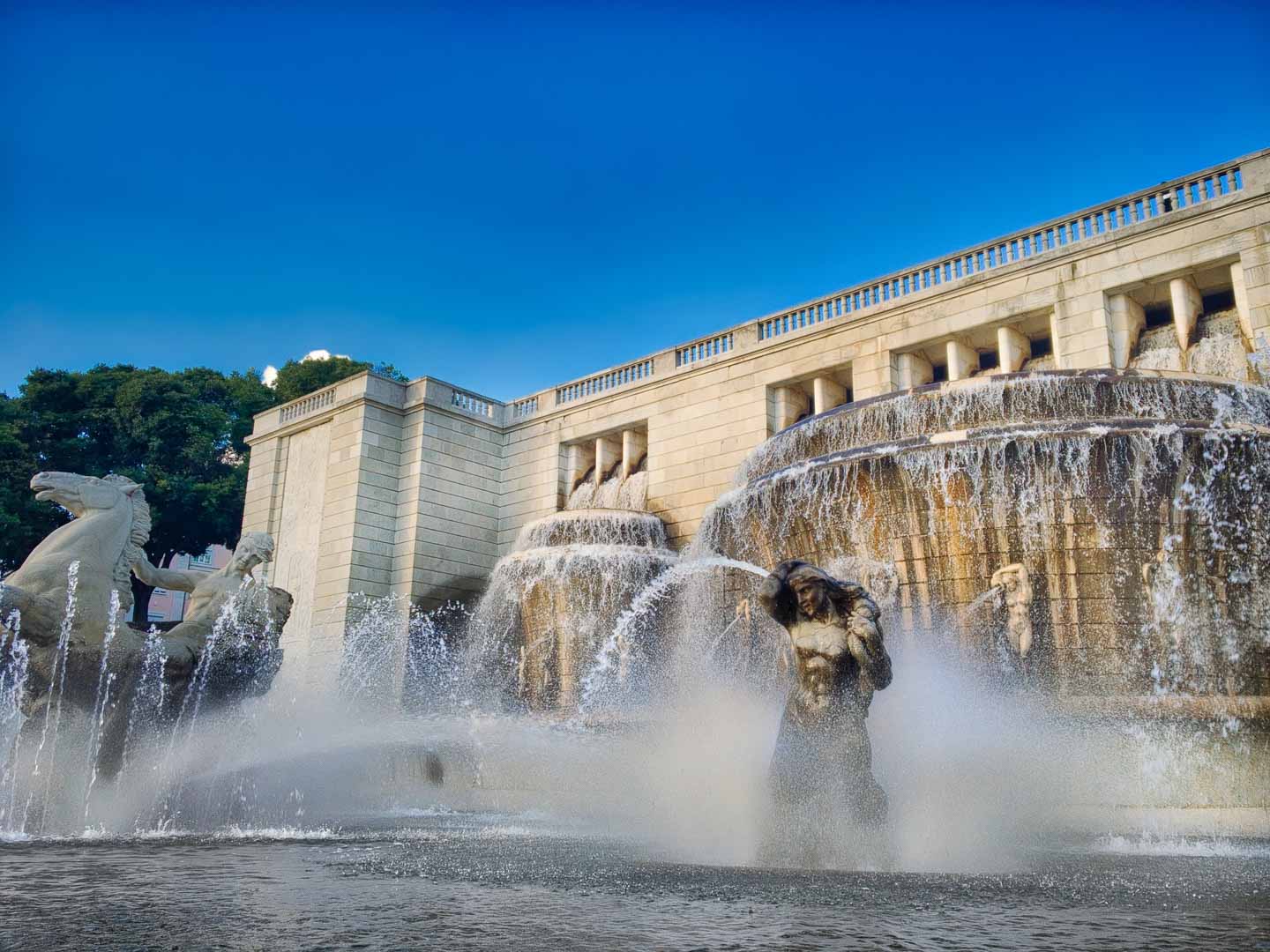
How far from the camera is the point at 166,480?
31641 millimetres

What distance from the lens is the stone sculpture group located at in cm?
779

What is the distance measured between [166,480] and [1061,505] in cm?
2886

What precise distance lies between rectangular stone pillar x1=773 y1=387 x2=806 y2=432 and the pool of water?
15.0 m

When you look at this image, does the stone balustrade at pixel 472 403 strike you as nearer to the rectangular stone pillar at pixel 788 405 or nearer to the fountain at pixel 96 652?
the rectangular stone pillar at pixel 788 405

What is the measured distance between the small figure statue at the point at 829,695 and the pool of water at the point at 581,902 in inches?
20.8

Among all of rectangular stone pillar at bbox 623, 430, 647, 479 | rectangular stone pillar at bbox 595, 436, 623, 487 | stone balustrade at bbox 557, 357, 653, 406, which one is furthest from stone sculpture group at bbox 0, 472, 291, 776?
stone balustrade at bbox 557, 357, 653, 406

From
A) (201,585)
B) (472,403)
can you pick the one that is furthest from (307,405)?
(201,585)

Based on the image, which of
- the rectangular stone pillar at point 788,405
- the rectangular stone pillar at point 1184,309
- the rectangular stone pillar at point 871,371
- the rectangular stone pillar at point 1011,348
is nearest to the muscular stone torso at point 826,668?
the rectangular stone pillar at point 1184,309

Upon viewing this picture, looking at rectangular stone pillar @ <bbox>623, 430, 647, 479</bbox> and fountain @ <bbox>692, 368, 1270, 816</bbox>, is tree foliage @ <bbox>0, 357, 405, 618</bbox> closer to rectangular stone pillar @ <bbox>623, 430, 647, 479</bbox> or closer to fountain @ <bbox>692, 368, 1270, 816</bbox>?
rectangular stone pillar @ <bbox>623, 430, 647, 479</bbox>

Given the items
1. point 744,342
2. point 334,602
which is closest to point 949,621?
point 744,342

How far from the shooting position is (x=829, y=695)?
545 cm

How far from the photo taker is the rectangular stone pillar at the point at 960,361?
1831cm

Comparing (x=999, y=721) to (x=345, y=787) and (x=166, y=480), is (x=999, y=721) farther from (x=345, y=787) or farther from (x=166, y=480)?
(x=166, y=480)

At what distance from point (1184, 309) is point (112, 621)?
15.4 meters
